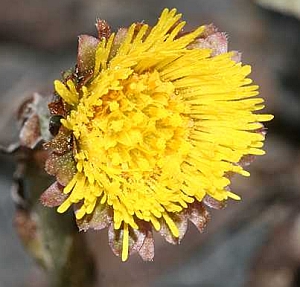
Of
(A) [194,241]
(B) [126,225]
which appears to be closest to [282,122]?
(A) [194,241]

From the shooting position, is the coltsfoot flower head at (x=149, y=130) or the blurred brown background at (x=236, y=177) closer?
the coltsfoot flower head at (x=149, y=130)

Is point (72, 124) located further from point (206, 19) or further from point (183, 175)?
point (206, 19)

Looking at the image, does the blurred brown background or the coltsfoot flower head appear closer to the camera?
the coltsfoot flower head

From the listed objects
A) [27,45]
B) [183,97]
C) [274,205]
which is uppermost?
[27,45]
